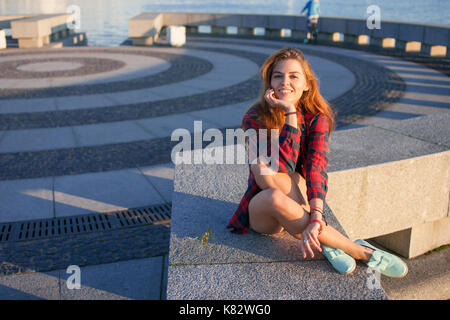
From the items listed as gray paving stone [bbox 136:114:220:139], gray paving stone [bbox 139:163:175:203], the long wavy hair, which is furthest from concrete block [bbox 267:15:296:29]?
the long wavy hair

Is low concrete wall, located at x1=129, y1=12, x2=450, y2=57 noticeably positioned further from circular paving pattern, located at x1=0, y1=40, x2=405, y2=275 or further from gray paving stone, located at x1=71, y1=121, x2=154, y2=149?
gray paving stone, located at x1=71, y1=121, x2=154, y2=149

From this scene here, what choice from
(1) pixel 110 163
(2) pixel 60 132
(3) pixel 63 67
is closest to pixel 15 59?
(3) pixel 63 67

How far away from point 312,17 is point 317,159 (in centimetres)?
1738

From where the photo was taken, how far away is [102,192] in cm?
605

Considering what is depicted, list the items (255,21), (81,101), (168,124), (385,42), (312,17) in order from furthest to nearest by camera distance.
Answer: (255,21), (312,17), (385,42), (81,101), (168,124)

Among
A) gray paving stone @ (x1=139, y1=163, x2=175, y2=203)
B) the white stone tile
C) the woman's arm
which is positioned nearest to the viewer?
the woman's arm

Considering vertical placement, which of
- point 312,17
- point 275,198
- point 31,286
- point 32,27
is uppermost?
point 312,17

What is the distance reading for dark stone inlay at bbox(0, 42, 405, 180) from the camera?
6953 mm

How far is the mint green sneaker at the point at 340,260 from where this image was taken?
3.16 m

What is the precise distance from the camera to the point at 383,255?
3283mm

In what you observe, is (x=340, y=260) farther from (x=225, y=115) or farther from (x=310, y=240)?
(x=225, y=115)

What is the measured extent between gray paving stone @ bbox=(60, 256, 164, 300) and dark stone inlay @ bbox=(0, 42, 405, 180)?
260 cm

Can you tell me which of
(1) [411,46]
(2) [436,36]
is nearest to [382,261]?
(2) [436,36]

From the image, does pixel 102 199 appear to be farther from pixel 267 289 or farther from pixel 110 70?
pixel 110 70
